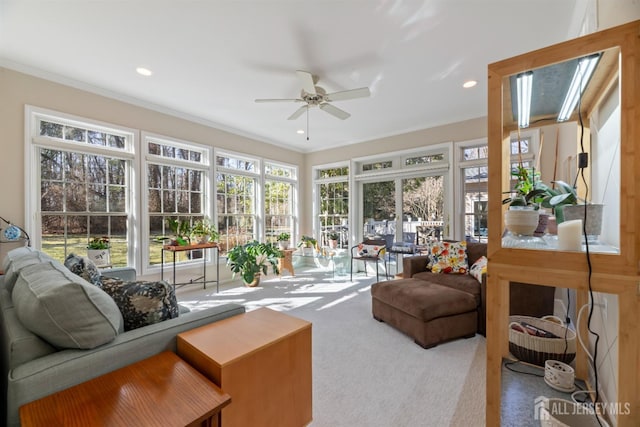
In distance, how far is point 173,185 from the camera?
424cm

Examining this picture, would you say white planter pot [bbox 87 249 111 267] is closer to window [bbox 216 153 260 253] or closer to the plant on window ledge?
the plant on window ledge

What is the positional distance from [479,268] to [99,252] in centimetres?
456

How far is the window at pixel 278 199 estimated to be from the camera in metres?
5.81

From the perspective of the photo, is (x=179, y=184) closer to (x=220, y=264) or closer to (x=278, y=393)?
(x=220, y=264)

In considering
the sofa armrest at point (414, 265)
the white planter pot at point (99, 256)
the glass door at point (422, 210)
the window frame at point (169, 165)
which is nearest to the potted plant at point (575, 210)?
the sofa armrest at point (414, 265)

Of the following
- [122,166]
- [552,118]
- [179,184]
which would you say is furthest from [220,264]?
[552,118]

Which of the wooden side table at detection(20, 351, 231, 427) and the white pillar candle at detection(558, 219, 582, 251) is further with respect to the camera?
the white pillar candle at detection(558, 219, 582, 251)

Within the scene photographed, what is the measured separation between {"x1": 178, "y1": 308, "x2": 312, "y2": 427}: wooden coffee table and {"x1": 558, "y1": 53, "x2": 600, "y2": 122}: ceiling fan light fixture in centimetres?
179

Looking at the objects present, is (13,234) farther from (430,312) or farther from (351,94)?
(430,312)

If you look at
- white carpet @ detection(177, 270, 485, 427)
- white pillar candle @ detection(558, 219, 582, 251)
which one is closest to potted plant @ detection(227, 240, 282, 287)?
white carpet @ detection(177, 270, 485, 427)

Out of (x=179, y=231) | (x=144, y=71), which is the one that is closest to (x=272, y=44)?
(x=144, y=71)

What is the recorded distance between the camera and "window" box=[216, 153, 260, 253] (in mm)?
4918

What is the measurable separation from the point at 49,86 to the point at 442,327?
5047mm

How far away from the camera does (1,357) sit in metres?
1.18
